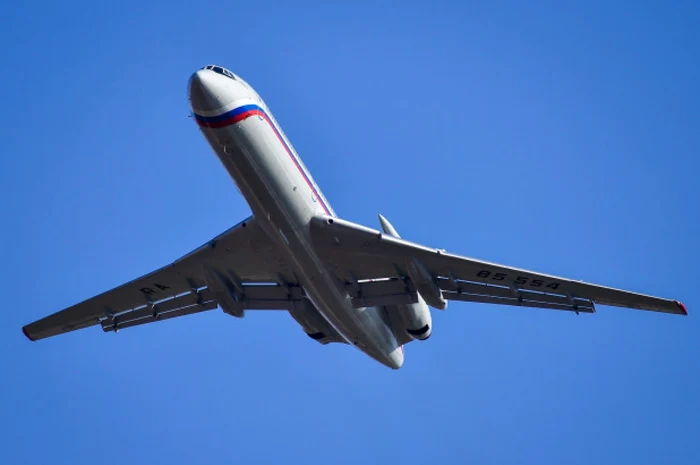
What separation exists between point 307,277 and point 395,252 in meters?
3.22

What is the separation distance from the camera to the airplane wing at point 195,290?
101 ft

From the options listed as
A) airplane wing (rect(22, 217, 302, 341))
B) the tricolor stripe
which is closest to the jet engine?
airplane wing (rect(22, 217, 302, 341))

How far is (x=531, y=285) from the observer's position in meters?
29.8

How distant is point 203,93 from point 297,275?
25.4ft

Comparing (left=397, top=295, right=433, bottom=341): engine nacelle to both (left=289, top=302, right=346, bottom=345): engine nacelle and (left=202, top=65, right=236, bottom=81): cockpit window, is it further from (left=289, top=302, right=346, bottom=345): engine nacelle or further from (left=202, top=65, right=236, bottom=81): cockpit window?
(left=202, top=65, right=236, bottom=81): cockpit window

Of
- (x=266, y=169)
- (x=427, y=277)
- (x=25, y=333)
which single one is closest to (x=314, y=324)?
(x=427, y=277)

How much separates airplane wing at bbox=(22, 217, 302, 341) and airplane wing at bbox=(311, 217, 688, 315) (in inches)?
101

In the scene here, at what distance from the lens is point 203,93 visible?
86.3 feet

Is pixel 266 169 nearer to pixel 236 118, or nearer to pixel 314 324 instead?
pixel 236 118

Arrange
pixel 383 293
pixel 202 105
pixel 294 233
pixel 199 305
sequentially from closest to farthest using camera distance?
pixel 202 105 → pixel 294 233 → pixel 383 293 → pixel 199 305

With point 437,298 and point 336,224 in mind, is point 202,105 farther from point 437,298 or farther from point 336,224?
point 437,298

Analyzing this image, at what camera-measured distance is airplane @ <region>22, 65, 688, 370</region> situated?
27.2 m

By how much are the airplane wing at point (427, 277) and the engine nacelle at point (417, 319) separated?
1.27 meters

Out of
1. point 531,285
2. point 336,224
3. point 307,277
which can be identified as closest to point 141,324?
point 307,277
